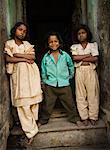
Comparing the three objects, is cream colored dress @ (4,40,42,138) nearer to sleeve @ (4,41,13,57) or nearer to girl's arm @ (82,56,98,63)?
sleeve @ (4,41,13,57)

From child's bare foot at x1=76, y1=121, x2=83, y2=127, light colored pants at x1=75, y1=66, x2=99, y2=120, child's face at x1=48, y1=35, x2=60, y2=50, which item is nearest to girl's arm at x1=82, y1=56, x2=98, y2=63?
light colored pants at x1=75, y1=66, x2=99, y2=120

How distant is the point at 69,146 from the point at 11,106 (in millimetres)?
980

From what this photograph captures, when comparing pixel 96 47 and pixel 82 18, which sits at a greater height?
pixel 82 18

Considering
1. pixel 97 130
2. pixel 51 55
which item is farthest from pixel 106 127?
pixel 51 55

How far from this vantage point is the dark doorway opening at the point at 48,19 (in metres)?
6.00

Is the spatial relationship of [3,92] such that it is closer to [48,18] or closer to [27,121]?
[27,121]

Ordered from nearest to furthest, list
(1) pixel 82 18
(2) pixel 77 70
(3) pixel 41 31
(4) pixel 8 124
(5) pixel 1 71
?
(5) pixel 1 71 → (4) pixel 8 124 → (2) pixel 77 70 → (1) pixel 82 18 → (3) pixel 41 31

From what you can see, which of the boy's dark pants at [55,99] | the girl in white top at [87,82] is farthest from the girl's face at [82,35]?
the boy's dark pants at [55,99]

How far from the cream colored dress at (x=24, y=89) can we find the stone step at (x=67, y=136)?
0.60 feet

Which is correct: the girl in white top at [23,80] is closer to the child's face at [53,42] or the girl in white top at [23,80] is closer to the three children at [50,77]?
the three children at [50,77]

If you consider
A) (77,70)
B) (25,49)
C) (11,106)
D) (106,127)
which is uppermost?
(25,49)

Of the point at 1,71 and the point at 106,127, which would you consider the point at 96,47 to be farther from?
the point at 1,71

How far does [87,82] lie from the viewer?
13.7 feet

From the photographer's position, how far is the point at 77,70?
4230 mm
